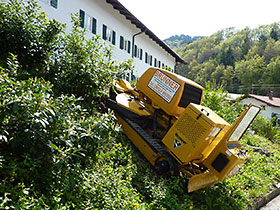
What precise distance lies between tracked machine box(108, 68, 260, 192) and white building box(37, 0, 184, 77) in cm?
390

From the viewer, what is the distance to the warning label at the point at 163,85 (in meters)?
6.25

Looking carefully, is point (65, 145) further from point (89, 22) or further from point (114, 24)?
point (114, 24)

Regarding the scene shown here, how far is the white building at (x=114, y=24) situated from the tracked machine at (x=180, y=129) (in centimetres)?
390

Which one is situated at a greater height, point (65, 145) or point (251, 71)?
point (251, 71)

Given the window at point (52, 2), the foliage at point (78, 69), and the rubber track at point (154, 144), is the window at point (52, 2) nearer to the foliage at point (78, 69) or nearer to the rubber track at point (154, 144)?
the foliage at point (78, 69)

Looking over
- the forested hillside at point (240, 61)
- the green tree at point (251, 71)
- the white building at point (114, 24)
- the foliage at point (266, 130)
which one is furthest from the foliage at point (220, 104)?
the green tree at point (251, 71)

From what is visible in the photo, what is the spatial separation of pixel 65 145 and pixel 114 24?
47.9 feet

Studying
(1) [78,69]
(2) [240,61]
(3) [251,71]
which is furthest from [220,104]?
(2) [240,61]

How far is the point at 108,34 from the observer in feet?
54.4

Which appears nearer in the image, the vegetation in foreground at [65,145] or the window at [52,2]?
the vegetation in foreground at [65,145]

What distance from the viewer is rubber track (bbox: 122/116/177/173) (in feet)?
18.7

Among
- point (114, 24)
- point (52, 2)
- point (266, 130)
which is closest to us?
point (52, 2)

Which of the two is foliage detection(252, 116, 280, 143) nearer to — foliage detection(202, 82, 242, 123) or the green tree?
foliage detection(202, 82, 242, 123)

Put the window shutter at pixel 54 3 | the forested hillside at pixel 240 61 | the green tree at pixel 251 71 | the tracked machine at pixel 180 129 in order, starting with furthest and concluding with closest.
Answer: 1. the green tree at pixel 251 71
2. the forested hillside at pixel 240 61
3. the window shutter at pixel 54 3
4. the tracked machine at pixel 180 129
